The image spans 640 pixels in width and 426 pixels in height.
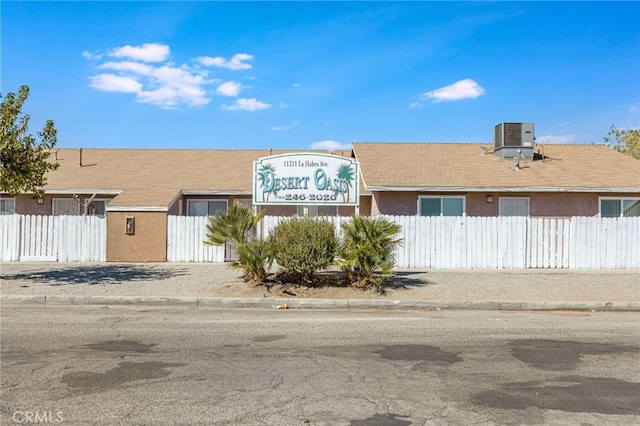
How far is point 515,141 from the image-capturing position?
23.4 metres

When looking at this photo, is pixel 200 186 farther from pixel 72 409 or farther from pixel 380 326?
pixel 72 409

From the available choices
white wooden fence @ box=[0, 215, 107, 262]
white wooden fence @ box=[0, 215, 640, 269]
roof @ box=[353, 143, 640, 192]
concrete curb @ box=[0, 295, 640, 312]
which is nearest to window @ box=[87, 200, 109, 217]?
white wooden fence @ box=[0, 215, 107, 262]

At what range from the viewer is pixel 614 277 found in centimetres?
1533

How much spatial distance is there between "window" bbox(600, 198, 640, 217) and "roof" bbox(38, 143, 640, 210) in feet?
2.21

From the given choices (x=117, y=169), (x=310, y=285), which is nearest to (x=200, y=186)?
(x=117, y=169)

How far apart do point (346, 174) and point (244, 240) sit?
490 cm

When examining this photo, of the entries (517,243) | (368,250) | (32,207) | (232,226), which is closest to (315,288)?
(368,250)

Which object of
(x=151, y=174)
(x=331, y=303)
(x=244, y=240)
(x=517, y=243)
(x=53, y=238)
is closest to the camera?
(x=331, y=303)

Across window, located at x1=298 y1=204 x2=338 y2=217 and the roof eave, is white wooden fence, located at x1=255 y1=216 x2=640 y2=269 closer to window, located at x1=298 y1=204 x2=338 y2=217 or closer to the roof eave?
the roof eave

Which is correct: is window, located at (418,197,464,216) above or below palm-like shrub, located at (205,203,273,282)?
above

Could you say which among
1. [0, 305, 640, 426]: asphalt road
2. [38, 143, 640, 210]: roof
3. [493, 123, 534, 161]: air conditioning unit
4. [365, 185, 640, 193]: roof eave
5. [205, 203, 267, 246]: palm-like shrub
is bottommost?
[0, 305, 640, 426]: asphalt road

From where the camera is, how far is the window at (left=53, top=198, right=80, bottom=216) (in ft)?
74.1

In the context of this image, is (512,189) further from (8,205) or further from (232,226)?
(8,205)

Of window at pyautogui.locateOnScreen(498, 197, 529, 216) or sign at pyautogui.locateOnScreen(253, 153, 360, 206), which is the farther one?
window at pyautogui.locateOnScreen(498, 197, 529, 216)
